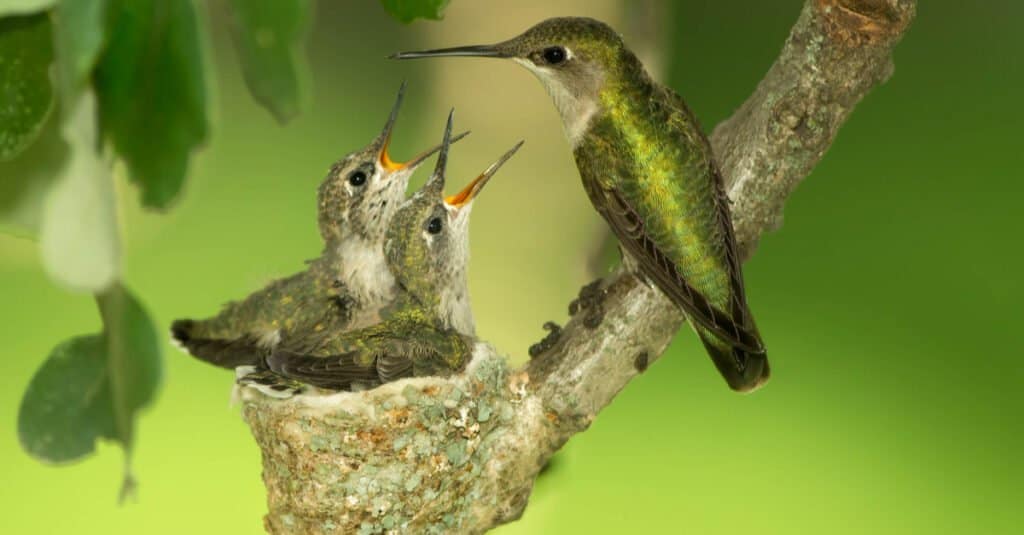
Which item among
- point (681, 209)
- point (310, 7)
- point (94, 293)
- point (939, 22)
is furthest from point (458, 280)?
point (939, 22)

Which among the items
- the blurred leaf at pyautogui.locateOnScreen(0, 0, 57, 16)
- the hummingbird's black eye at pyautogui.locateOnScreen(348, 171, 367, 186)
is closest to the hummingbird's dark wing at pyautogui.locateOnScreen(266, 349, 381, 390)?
the hummingbird's black eye at pyautogui.locateOnScreen(348, 171, 367, 186)

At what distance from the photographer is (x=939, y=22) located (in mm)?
3229

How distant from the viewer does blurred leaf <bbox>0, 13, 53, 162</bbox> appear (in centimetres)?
66

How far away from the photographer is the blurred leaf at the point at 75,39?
1.76 feet

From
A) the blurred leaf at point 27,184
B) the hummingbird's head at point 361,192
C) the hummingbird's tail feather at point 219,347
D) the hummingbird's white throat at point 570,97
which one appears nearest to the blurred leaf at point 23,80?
the blurred leaf at point 27,184

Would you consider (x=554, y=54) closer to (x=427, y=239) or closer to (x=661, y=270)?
(x=661, y=270)

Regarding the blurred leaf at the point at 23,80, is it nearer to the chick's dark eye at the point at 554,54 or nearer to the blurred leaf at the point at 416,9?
the blurred leaf at the point at 416,9

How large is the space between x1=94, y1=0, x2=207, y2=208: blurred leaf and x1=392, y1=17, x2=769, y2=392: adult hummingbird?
2.14 ft

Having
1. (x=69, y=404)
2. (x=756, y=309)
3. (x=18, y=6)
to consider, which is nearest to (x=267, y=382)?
(x=69, y=404)

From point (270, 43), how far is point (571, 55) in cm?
77

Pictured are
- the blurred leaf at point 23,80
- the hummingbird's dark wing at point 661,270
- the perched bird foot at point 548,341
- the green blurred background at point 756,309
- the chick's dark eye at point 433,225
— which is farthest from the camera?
the green blurred background at point 756,309

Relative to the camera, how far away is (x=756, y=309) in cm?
301

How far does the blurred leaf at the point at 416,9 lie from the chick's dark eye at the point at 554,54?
44cm

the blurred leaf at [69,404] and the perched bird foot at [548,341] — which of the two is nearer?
the blurred leaf at [69,404]
